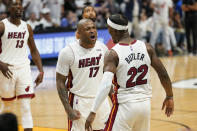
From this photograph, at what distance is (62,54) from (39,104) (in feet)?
18.3

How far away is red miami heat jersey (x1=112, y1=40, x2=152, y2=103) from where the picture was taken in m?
5.94

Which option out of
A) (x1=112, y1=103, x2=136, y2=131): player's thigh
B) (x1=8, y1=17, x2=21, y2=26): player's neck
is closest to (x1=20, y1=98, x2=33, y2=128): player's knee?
(x1=8, y1=17, x2=21, y2=26): player's neck

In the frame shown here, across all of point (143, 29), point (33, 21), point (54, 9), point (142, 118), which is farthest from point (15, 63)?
point (143, 29)

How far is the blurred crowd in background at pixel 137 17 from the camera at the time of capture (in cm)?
2042

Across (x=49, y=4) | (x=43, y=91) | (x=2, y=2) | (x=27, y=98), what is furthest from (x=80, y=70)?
(x=49, y=4)

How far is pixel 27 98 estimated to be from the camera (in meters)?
8.30

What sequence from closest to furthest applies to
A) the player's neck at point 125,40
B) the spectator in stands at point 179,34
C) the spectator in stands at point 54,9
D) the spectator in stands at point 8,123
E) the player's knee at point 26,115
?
the spectator in stands at point 8,123
the player's neck at point 125,40
the player's knee at point 26,115
the spectator in stands at point 54,9
the spectator in stands at point 179,34

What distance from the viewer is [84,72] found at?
696 cm

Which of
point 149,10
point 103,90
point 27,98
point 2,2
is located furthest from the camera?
point 149,10

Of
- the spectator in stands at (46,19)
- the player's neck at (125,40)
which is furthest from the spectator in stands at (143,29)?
the player's neck at (125,40)

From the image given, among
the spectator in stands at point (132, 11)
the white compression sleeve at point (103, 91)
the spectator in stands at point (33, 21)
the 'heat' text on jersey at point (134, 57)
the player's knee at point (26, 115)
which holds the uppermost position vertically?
the 'heat' text on jersey at point (134, 57)

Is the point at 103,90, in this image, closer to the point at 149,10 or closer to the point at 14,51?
the point at 14,51

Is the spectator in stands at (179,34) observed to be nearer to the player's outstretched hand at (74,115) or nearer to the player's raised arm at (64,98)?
the player's raised arm at (64,98)

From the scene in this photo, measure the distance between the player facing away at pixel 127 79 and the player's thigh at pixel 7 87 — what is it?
106 inches
